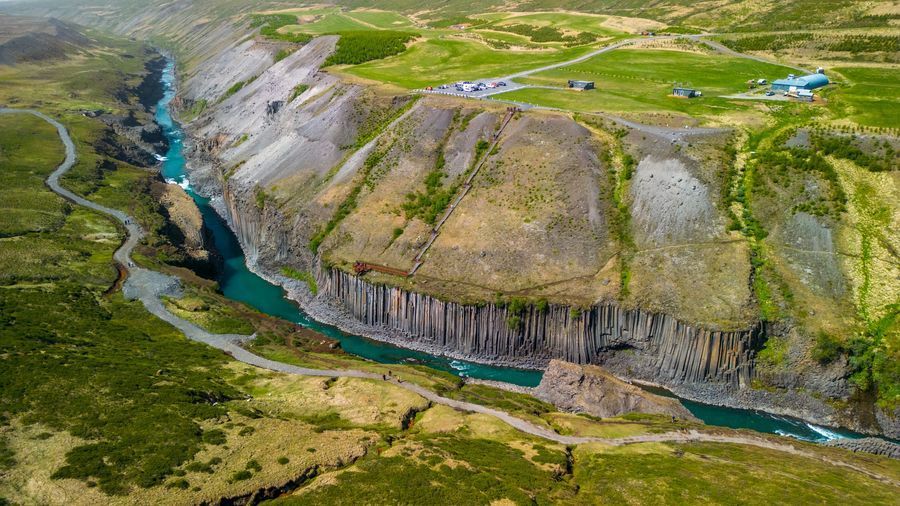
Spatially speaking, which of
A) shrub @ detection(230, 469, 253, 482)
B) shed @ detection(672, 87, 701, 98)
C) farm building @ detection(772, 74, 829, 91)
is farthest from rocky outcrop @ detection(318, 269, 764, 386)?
farm building @ detection(772, 74, 829, 91)

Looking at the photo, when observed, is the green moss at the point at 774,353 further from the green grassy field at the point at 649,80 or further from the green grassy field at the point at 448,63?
the green grassy field at the point at 448,63

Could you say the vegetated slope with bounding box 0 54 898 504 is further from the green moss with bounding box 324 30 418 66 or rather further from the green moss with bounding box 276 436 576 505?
the green moss with bounding box 324 30 418 66

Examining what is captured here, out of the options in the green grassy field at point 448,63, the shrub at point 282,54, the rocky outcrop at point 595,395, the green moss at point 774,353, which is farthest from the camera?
the shrub at point 282,54

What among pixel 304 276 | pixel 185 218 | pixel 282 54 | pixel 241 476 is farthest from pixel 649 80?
pixel 241 476

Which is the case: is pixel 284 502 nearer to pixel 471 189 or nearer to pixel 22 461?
pixel 22 461

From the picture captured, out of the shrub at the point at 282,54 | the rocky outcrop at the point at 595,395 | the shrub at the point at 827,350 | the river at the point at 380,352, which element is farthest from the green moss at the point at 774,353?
the shrub at the point at 282,54

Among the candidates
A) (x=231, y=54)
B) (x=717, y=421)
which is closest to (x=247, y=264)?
(x=717, y=421)
